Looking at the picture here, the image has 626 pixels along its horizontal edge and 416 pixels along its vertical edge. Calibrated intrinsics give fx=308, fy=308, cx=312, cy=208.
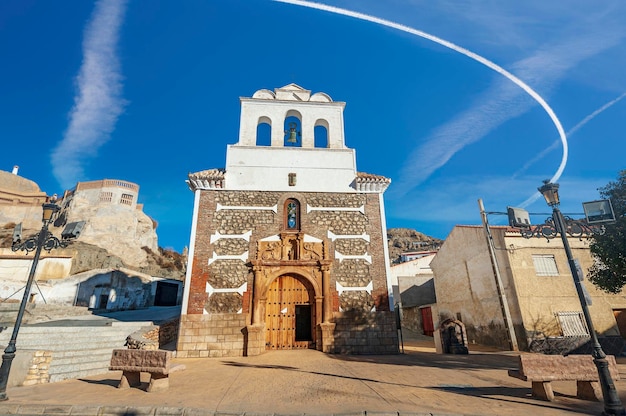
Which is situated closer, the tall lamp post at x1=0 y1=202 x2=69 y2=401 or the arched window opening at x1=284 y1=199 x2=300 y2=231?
the tall lamp post at x1=0 y1=202 x2=69 y2=401

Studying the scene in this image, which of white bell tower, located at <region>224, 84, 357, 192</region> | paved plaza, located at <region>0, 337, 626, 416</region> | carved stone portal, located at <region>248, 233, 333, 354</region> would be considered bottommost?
paved plaza, located at <region>0, 337, 626, 416</region>

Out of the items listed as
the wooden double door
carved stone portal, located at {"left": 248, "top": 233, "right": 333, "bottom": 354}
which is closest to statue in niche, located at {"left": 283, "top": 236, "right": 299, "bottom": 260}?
carved stone portal, located at {"left": 248, "top": 233, "right": 333, "bottom": 354}

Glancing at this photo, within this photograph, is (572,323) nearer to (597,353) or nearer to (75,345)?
(597,353)

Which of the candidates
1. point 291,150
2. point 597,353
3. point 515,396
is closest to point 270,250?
point 291,150

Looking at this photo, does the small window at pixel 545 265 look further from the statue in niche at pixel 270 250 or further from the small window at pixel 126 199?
the small window at pixel 126 199

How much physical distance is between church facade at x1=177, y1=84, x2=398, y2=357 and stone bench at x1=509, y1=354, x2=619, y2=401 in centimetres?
667

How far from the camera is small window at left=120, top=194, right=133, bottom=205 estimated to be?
158ft

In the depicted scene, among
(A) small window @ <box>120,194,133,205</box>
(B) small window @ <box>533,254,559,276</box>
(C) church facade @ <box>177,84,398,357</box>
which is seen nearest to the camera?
(C) church facade @ <box>177,84,398,357</box>

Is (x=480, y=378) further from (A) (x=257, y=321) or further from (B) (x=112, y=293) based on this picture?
(B) (x=112, y=293)

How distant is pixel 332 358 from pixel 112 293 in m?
20.7

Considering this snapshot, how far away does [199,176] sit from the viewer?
501 inches

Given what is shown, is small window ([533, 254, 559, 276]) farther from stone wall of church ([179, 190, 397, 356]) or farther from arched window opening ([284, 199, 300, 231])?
arched window opening ([284, 199, 300, 231])

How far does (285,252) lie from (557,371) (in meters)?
Answer: 8.75

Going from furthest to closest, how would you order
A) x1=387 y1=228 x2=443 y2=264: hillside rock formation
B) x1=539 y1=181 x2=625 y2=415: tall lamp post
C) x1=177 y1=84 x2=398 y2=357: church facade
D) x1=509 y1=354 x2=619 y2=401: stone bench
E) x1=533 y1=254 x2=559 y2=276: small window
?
1. x1=387 y1=228 x2=443 y2=264: hillside rock formation
2. x1=533 y1=254 x2=559 y2=276: small window
3. x1=177 y1=84 x2=398 y2=357: church facade
4. x1=509 y1=354 x2=619 y2=401: stone bench
5. x1=539 y1=181 x2=625 y2=415: tall lamp post
